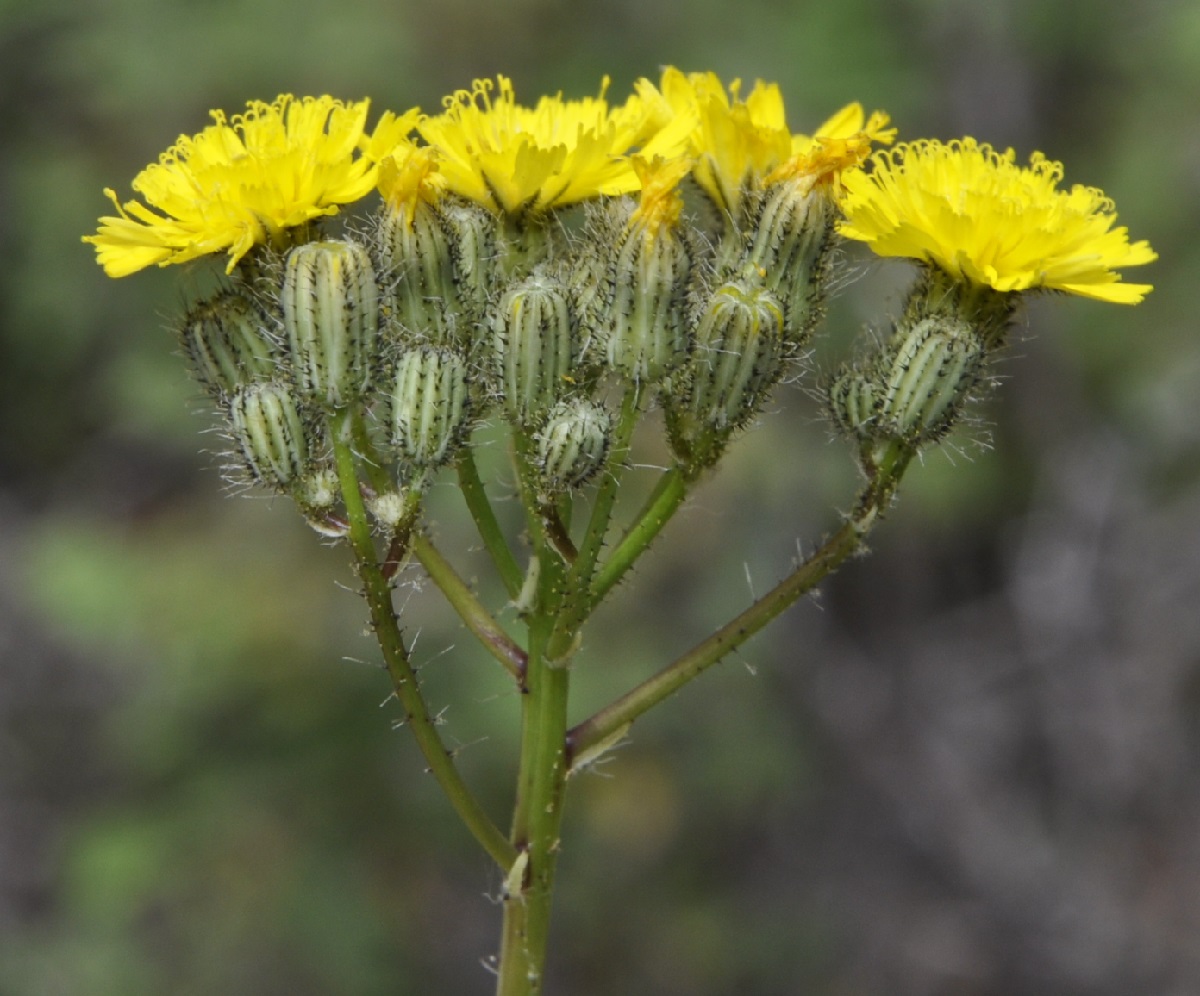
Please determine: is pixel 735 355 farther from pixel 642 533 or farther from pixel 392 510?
pixel 392 510

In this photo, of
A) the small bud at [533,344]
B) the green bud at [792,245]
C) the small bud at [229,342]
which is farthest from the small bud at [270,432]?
the green bud at [792,245]

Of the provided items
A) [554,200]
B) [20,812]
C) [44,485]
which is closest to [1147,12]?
[554,200]

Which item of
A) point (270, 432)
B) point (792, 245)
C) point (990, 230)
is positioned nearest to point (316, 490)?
point (270, 432)

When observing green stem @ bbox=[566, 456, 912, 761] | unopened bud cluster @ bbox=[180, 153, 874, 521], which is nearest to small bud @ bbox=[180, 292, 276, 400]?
unopened bud cluster @ bbox=[180, 153, 874, 521]

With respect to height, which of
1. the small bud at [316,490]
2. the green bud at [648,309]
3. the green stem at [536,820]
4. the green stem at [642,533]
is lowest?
the green stem at [536,820]

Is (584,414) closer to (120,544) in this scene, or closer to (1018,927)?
(120,544)

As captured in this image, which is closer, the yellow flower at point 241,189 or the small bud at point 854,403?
the yellow flower at point 241,189

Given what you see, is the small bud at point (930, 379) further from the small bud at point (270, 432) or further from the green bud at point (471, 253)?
the small bud at point (270, 432)
